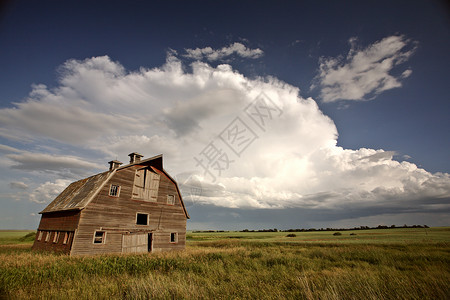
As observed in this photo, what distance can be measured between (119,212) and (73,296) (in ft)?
49.4

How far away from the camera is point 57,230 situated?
803 inches

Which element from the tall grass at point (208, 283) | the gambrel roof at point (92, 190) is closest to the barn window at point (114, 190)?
the gambrel roof at point (92, 190)

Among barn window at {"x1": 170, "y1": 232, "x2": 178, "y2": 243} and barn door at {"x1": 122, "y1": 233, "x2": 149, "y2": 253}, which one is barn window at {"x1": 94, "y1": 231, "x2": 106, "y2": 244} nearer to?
barn door at {"x1": 122, "y1": 233, "x2": 149, "y2": 253}

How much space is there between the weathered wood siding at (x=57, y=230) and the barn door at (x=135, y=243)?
4391mm

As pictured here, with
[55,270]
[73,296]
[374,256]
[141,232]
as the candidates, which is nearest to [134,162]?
[141,232]

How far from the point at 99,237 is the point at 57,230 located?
561 centimetres

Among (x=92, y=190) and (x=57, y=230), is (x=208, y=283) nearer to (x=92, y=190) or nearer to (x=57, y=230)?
(x=92, y=190)

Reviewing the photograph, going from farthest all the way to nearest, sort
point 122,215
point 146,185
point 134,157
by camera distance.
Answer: point 134,157
point 146,185
point 122,215

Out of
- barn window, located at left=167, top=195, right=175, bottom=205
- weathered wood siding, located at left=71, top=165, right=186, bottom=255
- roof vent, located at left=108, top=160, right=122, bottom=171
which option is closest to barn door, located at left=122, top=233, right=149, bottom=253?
weathered wood siding, located at left=71, top=165, right=186, bottom=255

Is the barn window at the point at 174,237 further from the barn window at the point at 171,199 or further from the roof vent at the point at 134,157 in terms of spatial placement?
the roof vent at the point at 134,157

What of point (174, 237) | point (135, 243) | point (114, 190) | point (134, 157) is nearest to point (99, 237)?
point (135, 243)

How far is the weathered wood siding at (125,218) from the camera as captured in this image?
1797 cm

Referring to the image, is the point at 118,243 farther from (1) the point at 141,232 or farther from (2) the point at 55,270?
(2) the point at 55,270

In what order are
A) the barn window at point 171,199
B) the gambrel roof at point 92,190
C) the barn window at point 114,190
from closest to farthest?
the gambrel roof at point 92,190
the barn window at point 114,190
the barn window at point 171,199
